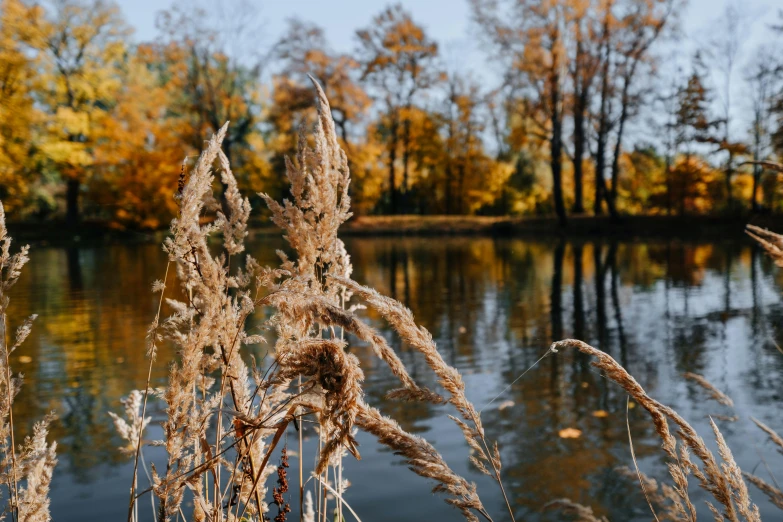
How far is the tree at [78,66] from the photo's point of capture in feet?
109

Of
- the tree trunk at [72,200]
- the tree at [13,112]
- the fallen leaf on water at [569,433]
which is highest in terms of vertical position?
the tree at [13,112]

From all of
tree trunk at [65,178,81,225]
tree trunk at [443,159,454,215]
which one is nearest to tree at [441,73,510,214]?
tree trunk at [443,159,454,215]

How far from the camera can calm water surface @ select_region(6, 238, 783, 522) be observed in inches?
156

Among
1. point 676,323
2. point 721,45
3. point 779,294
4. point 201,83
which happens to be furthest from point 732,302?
point 201,83

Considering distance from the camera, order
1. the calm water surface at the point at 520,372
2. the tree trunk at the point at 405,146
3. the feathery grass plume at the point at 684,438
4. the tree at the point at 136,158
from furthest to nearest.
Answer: the tree trunk at the point at 405,146 < the tree at the point at 136,158 < the calm water surface at the point at 520,372 < the feathery grass plume at the point at 684,438

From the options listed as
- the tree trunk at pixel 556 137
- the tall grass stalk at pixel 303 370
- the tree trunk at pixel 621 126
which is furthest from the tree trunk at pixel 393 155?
the tall grass stalk at pixel 303 370

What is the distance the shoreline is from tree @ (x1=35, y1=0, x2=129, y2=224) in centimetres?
150

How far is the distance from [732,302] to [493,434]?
7684mm

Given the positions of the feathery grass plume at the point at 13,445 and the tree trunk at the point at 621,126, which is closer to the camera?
the feathery grass plume at the point at 13,445

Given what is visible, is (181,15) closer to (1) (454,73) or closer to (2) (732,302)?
(1) (454,73)

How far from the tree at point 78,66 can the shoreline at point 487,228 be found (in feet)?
4.91

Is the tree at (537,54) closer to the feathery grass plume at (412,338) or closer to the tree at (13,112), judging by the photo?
the tree at (13,112)

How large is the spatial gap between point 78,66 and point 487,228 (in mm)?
23014

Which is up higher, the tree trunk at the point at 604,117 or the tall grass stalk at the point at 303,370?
the tree trunk at the point at 604,117
